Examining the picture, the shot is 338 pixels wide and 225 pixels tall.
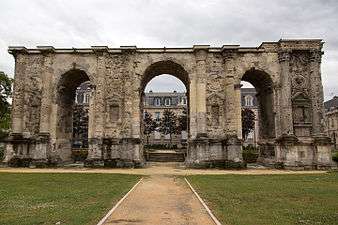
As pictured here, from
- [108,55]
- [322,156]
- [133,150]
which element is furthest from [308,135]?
[108,55]

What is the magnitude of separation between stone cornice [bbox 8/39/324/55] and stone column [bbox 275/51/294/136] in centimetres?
89

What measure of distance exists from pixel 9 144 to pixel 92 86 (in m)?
8.11

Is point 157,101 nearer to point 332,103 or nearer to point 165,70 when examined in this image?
point 332,103

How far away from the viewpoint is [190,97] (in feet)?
87.7

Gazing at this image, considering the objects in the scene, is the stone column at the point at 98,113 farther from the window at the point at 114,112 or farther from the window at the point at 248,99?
the window at the point at 248,99

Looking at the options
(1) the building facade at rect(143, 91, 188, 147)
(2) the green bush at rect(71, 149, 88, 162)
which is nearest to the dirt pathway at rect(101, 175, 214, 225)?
(2) the green bush at rect(71, 149, 88, 162)

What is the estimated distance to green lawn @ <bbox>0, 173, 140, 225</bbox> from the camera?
25.5 ft

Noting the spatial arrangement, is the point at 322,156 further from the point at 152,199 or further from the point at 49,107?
the point at 49,107

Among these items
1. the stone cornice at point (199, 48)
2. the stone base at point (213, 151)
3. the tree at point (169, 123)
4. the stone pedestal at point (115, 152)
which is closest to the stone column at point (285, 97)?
the stone cornice at point (199, 48)

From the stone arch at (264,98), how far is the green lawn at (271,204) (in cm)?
1474

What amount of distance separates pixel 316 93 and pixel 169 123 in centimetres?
3775

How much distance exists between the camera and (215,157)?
25.6 meters

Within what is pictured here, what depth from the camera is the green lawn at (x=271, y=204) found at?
7766 millimetres

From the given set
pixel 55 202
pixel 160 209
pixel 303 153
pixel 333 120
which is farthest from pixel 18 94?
pixel 333 120
